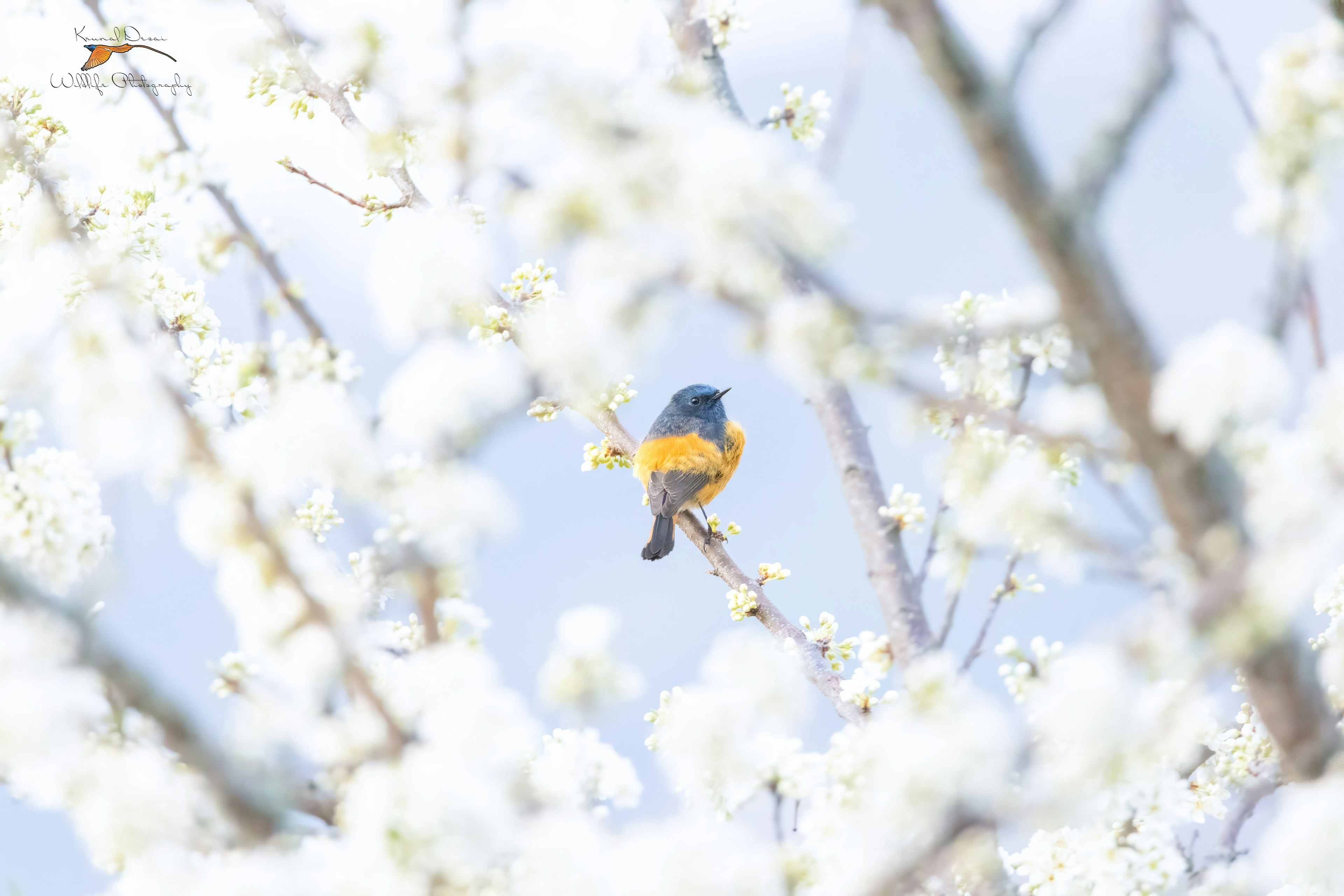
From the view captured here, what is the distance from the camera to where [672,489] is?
557 centimetres

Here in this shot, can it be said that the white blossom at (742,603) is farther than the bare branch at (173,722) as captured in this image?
Yes

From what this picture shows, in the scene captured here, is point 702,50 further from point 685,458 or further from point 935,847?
point 685,458

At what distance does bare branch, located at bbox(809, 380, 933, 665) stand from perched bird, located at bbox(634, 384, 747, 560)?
2.02 m

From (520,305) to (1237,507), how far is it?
9.64ft

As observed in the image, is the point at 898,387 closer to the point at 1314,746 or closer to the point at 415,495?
the point at 415,495

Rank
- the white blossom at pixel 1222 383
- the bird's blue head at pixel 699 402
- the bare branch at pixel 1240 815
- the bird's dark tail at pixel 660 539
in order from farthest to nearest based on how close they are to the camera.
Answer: the bird's blue head at pixel 699 402 → the bird's dark tail at pixel 660 539 → the bare branch at pixel 1240 815 → the white blossom at pixel 1222 383

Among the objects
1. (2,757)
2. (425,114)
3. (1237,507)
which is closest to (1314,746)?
(1237,507)

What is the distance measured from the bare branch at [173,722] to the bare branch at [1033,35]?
5.80ft

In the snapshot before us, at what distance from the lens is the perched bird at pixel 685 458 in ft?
18.1

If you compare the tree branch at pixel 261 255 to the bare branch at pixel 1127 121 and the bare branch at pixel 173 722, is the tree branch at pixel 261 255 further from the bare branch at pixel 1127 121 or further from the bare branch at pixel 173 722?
the bare branch at pixel 1127 121

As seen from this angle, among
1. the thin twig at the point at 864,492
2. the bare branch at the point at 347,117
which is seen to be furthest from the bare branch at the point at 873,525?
the bare branch at the point at 347,117

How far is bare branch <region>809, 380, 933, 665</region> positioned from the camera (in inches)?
91.8

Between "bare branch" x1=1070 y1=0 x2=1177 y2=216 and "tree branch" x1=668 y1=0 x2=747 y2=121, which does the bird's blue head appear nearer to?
"tree branch" x1=668 y1=0 x2=747 y2=121

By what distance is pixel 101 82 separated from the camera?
155 inches
